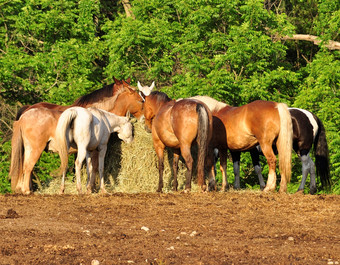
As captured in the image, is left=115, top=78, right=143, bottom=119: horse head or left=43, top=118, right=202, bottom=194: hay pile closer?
left=43, top=118, right=202, bottom=194: hay pile

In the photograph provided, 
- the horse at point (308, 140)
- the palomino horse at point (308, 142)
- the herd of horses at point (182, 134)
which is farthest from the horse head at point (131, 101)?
the palomino horse at point (308, 142)

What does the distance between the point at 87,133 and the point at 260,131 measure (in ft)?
11.2

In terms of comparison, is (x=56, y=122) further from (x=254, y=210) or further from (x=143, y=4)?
(x=143, y=4)

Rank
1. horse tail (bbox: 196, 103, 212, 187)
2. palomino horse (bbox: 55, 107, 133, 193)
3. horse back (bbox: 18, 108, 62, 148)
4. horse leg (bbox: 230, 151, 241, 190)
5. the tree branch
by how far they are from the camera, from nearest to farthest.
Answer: palomino horse (bbox: 55, 107, 133, 193), horse tail (bbox: 196, 103, 212, 187), horse back (bbox: 18, 108, 62, 148), horse leg (bbox: 230, 151, 241, 190), the tree branch

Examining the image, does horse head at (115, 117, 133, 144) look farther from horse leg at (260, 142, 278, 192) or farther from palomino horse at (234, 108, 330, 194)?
palomino horse at (234, 108, 330, 194)

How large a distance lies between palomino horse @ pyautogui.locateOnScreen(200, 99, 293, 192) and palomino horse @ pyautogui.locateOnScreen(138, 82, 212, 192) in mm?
915

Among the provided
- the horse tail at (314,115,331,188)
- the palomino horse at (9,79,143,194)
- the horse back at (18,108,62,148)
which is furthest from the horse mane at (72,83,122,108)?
the horse tail at (314,115,331,188)

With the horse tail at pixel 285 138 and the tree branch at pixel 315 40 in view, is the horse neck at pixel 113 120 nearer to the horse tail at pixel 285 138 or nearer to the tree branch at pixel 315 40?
the horse tail at pixel 285 138

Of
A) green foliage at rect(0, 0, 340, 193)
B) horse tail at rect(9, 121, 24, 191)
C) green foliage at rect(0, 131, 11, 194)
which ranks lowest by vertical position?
green foliage at rect(0, 131, 11, 194)

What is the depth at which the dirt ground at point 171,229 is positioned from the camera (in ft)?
21.8

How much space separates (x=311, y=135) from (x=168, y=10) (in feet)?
36.0

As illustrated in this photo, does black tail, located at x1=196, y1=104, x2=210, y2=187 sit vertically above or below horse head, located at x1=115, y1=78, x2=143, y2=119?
below

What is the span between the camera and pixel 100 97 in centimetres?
1428

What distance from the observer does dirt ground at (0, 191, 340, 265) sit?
6.64m
